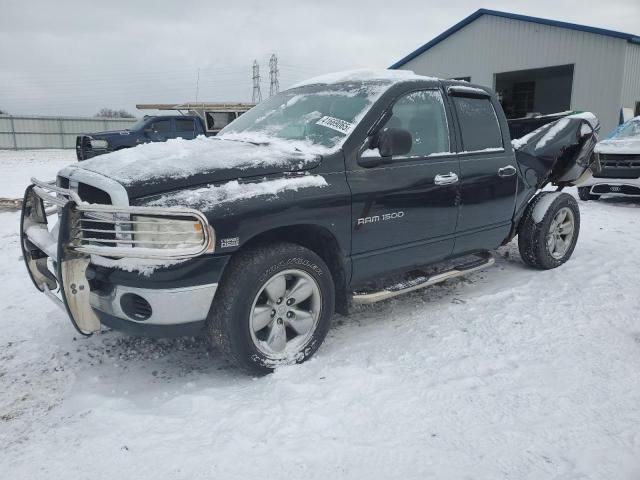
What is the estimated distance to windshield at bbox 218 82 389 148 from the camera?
11.2ft

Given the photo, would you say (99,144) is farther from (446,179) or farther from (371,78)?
(446,179)

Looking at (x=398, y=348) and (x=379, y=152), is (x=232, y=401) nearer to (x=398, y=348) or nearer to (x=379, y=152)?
(x=398, y=348)

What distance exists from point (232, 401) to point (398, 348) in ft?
4.01

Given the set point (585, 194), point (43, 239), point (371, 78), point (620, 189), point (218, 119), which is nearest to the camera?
point (43, 239)

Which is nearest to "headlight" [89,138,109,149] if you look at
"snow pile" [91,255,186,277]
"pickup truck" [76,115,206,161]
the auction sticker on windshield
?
"pickup truck" [76,115,206,161]

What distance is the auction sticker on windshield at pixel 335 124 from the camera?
3.34 meters

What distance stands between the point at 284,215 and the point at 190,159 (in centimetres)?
66

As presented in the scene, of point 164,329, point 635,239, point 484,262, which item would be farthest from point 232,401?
point 635,239

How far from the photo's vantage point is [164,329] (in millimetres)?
2658

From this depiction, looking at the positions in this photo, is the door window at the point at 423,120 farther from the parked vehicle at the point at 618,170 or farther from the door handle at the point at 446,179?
the parked vehicle at the point at 618,170

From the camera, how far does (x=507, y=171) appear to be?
14.2ft

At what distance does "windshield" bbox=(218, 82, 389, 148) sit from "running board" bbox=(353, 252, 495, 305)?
1.06 metres

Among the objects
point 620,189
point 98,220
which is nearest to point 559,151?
point 98,220

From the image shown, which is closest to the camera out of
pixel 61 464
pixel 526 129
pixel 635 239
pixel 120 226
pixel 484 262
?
pixel 61 464
